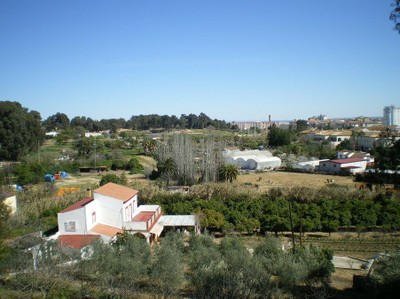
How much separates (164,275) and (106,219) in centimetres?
988

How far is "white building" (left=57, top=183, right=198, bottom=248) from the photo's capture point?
19244mm

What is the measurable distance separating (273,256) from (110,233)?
928 centimetres

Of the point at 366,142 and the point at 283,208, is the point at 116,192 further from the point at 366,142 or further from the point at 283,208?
the point at 366,142

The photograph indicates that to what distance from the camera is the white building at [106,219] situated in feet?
63.1

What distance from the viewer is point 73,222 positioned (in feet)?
63.9

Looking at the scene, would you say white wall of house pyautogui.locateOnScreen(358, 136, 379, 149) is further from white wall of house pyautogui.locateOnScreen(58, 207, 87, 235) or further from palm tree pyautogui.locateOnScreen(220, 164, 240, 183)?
white wall of house pyautogui.locateOnScreen(58, 207, 87, 235)

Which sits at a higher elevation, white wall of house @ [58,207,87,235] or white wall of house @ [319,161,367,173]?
white wall of house @ [58,207,87,235]

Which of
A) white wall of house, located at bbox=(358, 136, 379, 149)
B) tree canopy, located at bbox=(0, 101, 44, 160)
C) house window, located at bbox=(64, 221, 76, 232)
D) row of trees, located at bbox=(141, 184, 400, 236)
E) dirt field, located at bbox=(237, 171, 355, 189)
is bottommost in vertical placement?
dirt field, located at bbox=(237, 171, 355, 189)

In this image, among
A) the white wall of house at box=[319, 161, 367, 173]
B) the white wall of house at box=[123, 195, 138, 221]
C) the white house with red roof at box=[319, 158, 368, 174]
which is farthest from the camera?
the white wall of house at box=[319, 161, 367, 173]

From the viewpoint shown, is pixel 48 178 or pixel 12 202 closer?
pixel 12 202

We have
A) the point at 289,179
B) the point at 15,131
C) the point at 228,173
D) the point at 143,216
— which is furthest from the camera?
the point at 15,131

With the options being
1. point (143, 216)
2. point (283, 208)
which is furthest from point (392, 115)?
point (143, 216)

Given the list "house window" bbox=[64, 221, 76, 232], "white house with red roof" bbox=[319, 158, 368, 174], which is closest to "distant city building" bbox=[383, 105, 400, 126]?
"white house with red roof" bbox=[319, 158, 368, 174]

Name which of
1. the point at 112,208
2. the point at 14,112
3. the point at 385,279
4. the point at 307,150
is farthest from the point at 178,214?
the point at 307,150
